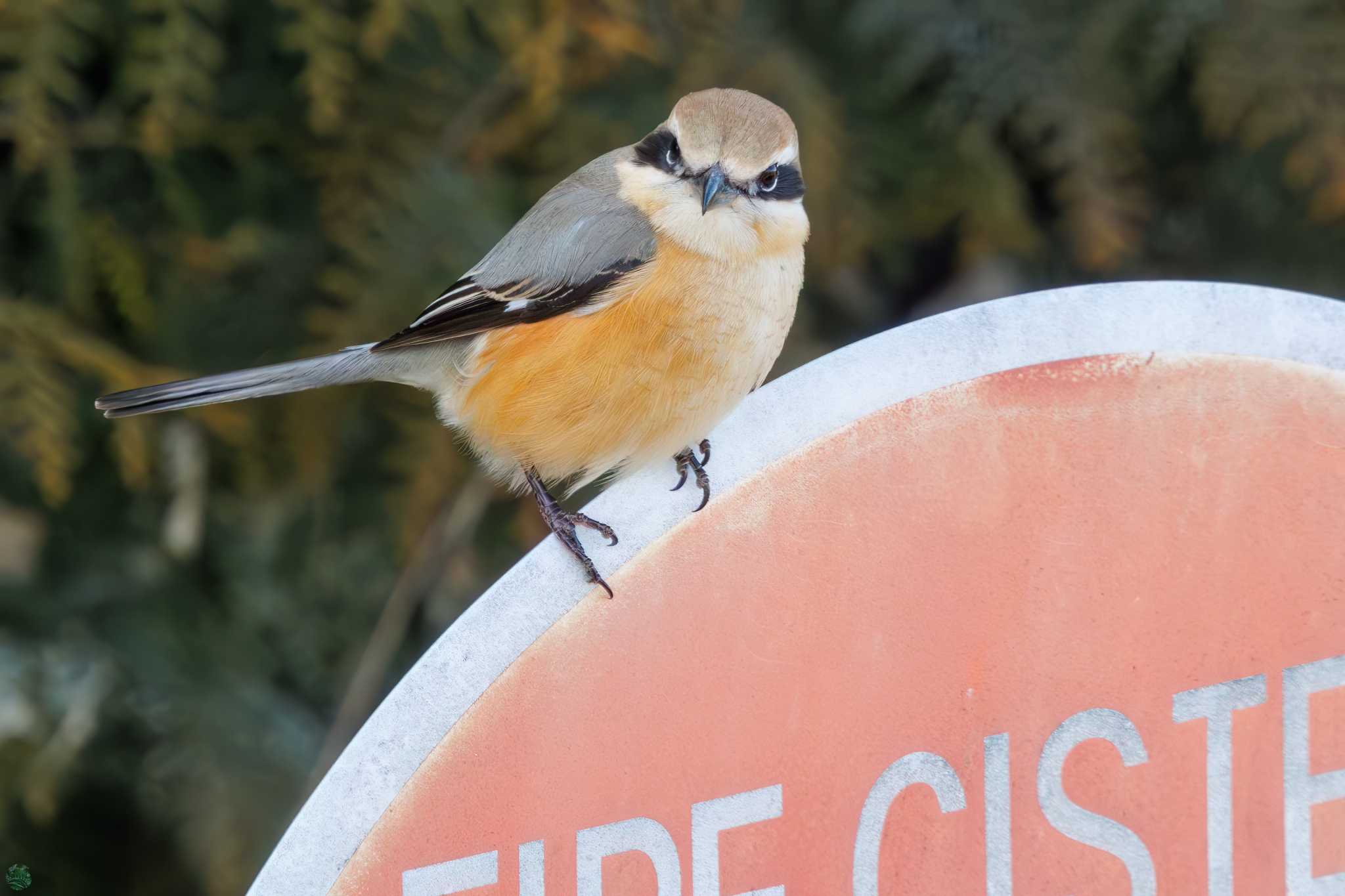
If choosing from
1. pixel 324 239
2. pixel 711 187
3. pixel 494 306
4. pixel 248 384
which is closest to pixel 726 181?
pixel 711 187

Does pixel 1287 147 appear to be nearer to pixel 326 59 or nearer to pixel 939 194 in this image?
pixel 939 194

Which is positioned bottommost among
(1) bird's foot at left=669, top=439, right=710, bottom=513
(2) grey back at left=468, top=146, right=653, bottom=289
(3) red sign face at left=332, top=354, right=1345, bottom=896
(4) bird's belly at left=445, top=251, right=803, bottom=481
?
(3) red sign face at left=332, top=354, right=1345, bottom=896

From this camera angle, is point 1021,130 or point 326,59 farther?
point 1021,130

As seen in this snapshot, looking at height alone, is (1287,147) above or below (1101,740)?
above

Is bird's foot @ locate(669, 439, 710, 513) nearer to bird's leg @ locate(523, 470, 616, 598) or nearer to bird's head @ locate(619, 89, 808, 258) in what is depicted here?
bird's leg @ locate(523, 470, 616, 598)

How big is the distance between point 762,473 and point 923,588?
0.61 ft

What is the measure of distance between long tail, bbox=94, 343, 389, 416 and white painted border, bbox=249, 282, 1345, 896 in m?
0.80

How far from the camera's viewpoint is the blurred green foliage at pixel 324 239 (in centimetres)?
241

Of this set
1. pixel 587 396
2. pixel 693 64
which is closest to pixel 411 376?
pixel 587 396

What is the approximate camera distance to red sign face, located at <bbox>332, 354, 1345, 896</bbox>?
1.19m

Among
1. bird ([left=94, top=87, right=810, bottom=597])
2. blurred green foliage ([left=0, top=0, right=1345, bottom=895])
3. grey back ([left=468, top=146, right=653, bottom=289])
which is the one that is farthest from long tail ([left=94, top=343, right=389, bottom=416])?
blurred green foliage ([left=0, top=0, right=1345, bottom=895])

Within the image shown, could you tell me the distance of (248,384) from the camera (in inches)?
74.7

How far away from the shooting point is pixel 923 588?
1240mm

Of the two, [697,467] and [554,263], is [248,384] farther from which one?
[697,467]
